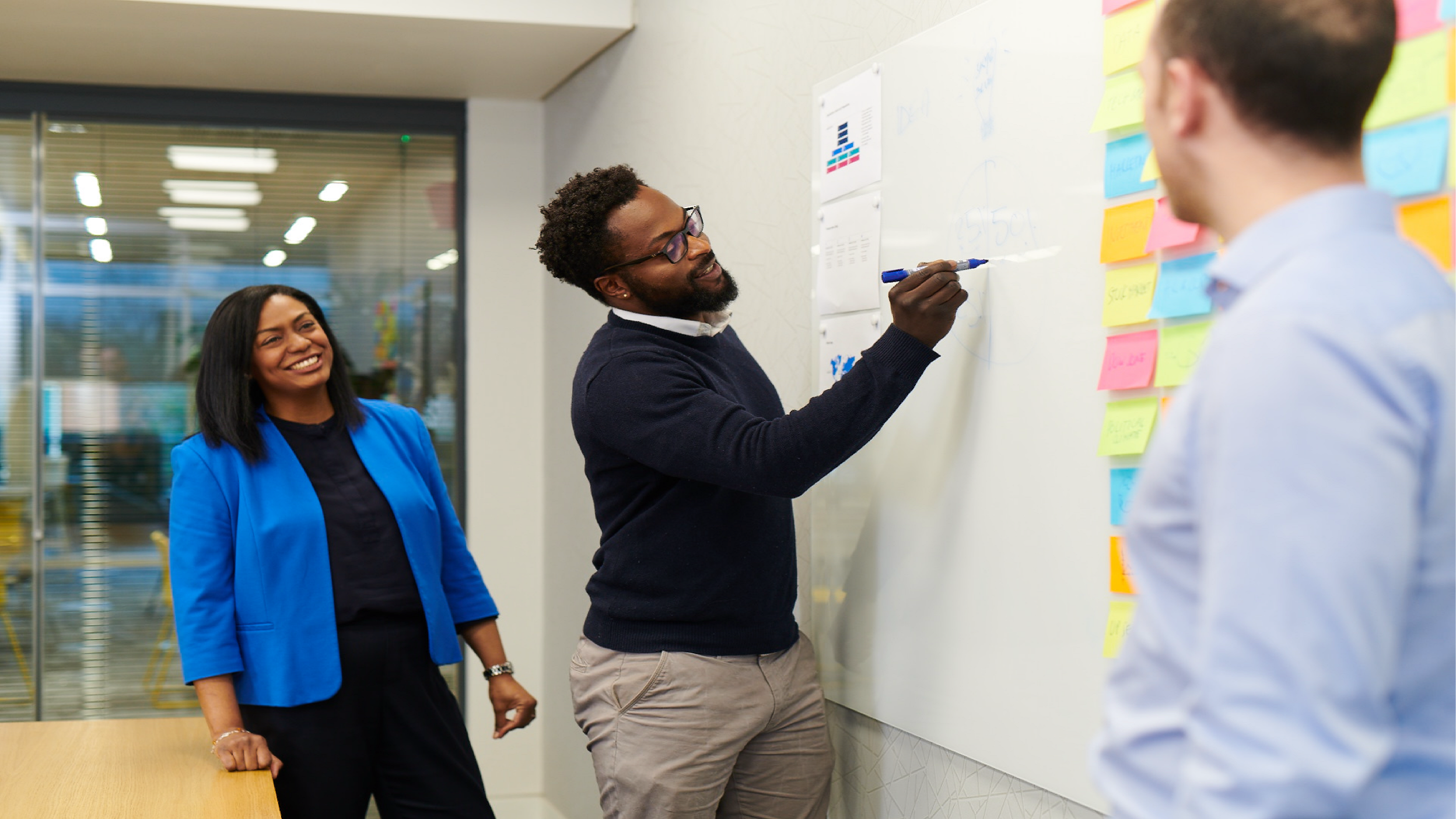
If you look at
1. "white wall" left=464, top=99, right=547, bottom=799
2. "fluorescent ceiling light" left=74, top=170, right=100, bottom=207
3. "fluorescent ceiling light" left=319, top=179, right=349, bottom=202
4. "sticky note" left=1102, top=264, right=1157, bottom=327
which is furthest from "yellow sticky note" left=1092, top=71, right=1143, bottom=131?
"fluorescent ceiling light" left=74, top=170, right=100, bottom=207

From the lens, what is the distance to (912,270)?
5.43 feet

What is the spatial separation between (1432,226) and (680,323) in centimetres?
99

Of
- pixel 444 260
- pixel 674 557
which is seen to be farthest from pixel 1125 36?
pixel 444 260

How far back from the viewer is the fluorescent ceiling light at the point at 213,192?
378cm

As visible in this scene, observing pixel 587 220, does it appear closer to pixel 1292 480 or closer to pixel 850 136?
pixel 850 136

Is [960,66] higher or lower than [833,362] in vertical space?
higher

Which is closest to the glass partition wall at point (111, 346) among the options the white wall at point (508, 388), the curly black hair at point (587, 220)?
the white wall at point (508, 388)

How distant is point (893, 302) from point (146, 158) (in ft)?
10.5

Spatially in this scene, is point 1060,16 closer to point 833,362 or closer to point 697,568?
point 833,362

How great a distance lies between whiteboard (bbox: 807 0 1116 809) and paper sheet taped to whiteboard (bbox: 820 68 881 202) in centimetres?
3

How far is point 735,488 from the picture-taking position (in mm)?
1521

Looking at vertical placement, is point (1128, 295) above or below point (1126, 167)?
below

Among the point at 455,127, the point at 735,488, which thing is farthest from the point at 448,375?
the point at 735,488

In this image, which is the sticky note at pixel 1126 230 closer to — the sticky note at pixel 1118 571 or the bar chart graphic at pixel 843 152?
the sticky note at pixel 1118 571
